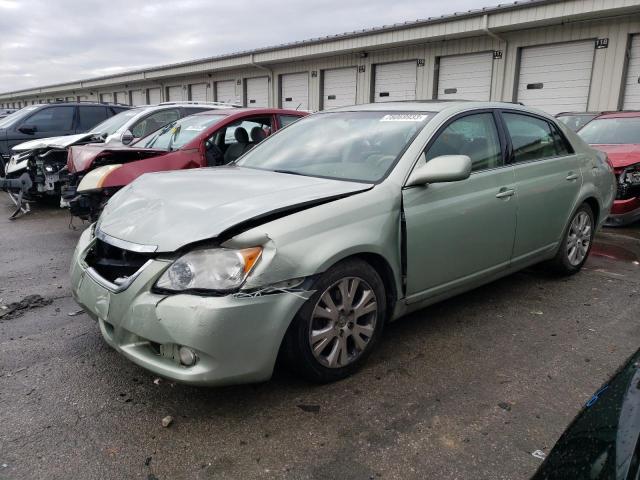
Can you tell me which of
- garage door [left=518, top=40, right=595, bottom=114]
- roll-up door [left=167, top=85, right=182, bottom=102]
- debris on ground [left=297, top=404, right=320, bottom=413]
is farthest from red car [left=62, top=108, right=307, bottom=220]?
roll-up door [left=167, top=85, right=182, bottom=102]

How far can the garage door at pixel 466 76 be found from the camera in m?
14.3

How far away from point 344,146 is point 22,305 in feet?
9.50

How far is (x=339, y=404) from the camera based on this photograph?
8.93 ft

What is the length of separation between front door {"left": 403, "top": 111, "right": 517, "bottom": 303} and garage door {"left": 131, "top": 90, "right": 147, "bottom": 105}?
30.3 m

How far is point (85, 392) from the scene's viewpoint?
9.27 feet

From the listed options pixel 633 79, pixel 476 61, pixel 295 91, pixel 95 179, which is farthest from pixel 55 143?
pixel 295 91

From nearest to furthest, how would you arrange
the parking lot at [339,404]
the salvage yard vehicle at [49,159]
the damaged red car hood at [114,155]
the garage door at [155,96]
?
1. the parking lot at [339,404]
2. the damaged red car hood at [114,155]
3. the salvage yard vehicle at [49,159]
4. the garage door at [155,96]

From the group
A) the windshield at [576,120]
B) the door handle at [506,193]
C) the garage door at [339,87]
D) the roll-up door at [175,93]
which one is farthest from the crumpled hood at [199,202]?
the roll-up door at [175,93]

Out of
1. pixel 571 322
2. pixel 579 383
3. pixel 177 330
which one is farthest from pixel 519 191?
pixel 177 330

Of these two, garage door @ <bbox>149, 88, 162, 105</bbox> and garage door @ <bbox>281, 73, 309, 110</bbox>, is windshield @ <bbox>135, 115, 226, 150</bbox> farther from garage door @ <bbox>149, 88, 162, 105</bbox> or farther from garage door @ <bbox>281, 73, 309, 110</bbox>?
garage door @ <bbox>149, 88, 162, 105</bbox>

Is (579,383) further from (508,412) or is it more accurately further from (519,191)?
(519,191)

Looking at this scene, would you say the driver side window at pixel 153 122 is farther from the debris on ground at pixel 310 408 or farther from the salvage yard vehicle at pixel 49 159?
the debris on ground at pixel 310 408

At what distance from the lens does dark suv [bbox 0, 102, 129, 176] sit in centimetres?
1052

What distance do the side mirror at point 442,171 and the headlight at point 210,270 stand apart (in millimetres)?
1186
